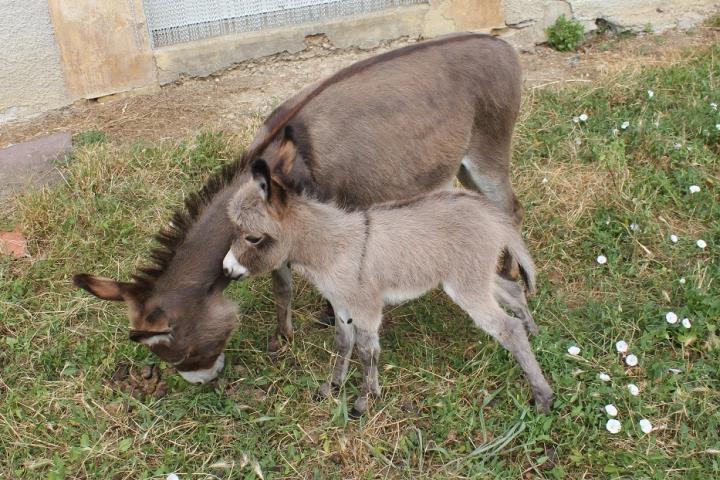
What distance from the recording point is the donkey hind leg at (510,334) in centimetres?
328

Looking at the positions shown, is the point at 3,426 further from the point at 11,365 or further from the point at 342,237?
the point at 342,237

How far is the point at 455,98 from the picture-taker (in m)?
3.76

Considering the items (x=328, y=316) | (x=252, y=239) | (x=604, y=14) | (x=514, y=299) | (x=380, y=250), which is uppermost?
(x=604, y=14)

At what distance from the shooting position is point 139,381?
3723 millimetres

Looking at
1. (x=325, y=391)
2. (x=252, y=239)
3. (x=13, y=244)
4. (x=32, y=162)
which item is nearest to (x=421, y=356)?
(x=325, y=391)

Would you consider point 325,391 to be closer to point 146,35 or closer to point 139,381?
point 139,381

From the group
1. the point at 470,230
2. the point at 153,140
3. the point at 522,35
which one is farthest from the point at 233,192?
the point at 522,35

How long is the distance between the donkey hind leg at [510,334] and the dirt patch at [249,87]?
2897 millimetres

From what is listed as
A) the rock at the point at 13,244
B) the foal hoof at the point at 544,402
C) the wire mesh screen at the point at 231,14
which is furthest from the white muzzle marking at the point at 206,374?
the wire mesh screen at the point at 231,14

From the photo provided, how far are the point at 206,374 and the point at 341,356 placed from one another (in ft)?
2.18

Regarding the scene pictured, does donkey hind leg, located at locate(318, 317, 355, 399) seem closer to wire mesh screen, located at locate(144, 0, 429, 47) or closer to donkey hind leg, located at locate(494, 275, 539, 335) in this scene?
donkey hind leg, located at locate(494, 275, 539, 335)

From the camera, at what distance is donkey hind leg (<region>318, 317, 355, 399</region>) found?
3.56m

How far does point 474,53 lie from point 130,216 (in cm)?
250

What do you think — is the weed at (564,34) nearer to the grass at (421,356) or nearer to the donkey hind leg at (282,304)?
the grass at (421,356)
